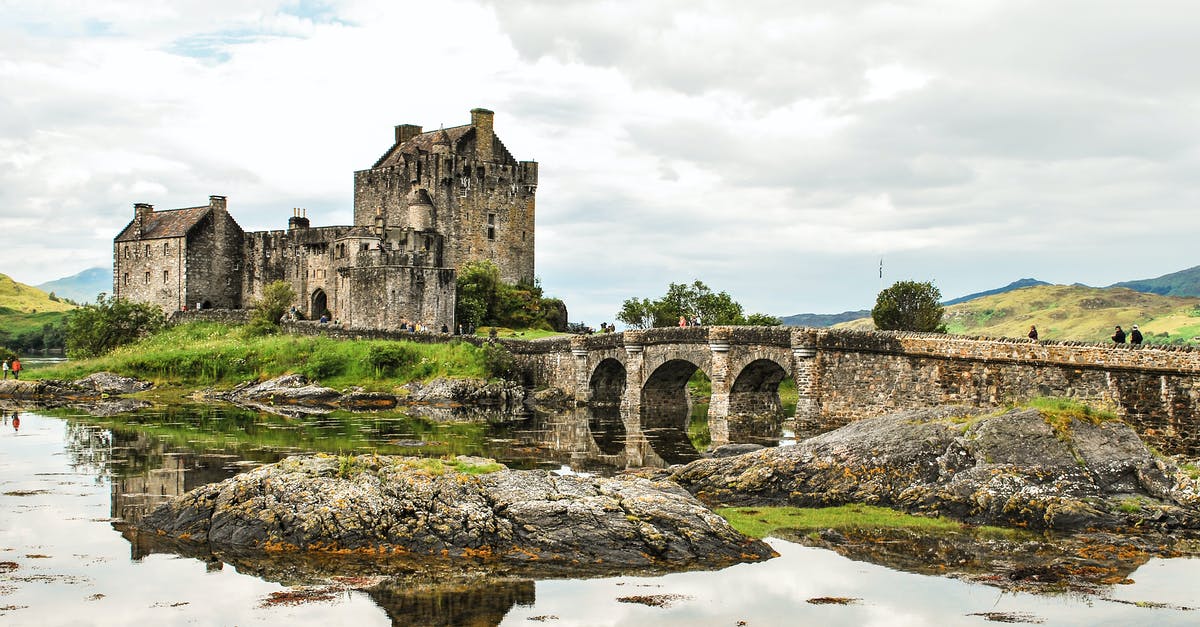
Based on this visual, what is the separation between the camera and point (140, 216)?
74438mm

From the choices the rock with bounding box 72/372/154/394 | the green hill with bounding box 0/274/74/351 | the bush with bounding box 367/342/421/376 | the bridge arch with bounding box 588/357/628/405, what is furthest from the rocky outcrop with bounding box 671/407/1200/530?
the green hill with bounding box 0/274/74/351

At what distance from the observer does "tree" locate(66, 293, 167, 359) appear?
209 ft

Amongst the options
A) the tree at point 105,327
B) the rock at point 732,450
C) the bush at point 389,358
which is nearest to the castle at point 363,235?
the tree at point 105,327

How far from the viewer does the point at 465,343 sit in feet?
176

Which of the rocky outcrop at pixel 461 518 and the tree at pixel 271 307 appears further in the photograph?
the tree at pixel 271 307

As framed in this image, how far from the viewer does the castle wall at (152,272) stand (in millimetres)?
71500

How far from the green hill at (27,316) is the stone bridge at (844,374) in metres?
86.1

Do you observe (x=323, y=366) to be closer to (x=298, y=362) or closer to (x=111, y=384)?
(x=298, y=362)

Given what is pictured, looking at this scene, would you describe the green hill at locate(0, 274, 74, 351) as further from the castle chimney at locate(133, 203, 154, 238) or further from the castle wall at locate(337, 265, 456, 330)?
the castle wall at locate(337, 265, 456, 330)

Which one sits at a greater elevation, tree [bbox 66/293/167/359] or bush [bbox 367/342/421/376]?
tree [bbox 66/293/167/359]

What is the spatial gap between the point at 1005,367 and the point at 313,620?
19.3 m

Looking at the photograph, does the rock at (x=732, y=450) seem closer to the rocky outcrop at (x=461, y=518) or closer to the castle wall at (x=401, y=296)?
the rocky outcrop at (x=461, y=518)

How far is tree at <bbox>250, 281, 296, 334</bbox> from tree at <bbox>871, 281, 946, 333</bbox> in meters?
36.0


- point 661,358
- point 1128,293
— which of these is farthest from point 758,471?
point 1128,293
